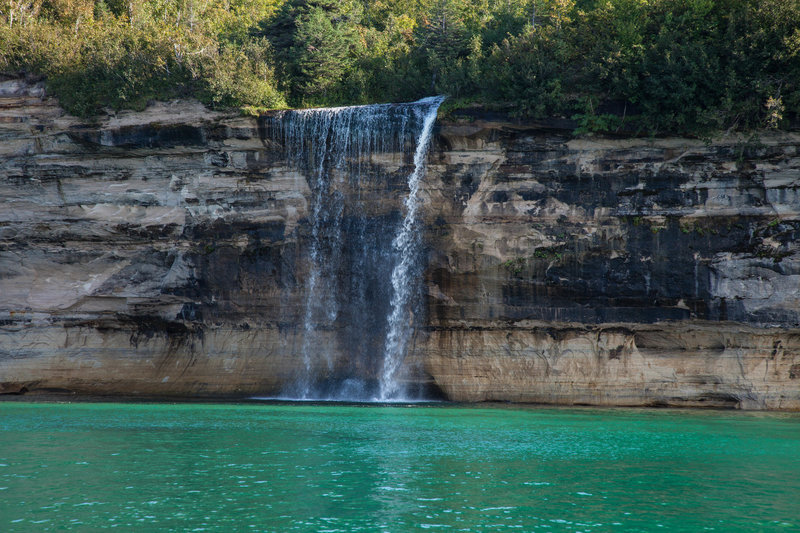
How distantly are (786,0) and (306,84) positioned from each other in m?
17.7

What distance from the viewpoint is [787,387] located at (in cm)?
2230

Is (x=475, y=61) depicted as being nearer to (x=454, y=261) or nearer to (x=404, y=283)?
(x=454, y=261)

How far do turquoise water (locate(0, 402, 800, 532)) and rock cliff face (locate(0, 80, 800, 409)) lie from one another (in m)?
4.85

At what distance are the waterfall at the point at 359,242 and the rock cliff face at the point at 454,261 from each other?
525 mm

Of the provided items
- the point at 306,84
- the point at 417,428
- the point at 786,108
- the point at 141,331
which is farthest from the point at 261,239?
the point at 786,108

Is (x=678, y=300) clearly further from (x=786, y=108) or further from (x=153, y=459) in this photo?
(x=153, y=459)

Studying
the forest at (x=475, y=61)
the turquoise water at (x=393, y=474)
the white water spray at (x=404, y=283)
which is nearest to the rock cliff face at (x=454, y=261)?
the white water spray at (x=404, y=283)

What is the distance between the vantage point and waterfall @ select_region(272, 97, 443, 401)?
80.6 ft

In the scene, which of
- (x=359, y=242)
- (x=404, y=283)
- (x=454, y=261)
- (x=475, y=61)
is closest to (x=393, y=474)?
(x=454, y=261)

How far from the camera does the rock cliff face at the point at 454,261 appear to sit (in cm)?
2245

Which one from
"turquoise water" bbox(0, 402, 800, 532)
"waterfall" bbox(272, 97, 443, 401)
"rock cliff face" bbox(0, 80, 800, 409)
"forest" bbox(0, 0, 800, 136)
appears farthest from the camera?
"waterfall" bbox(272, 97, 443, 401)

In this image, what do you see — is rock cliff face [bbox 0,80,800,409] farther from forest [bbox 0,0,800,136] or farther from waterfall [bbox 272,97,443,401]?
forest [bbox 0,0,800,136]

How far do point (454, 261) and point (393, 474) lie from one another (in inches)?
536

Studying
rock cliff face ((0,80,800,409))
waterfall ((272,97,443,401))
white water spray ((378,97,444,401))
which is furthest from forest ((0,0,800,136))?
white water spray ((378,97,444,401))
